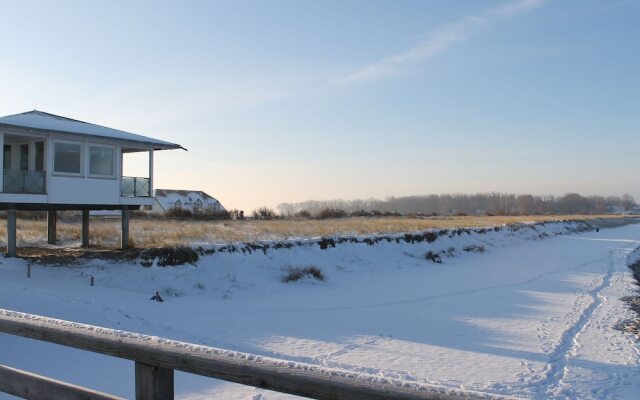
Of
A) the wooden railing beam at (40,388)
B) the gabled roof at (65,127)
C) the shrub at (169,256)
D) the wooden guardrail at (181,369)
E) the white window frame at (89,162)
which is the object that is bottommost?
the shrub at (169,256)

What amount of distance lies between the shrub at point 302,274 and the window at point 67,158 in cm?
930

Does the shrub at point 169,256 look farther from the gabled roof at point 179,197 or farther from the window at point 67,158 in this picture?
the gabled roof at point 179,197

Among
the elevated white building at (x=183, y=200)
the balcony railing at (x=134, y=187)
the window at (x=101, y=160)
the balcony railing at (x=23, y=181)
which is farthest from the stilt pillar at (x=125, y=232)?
the elevated white building at (x=183, y=200)

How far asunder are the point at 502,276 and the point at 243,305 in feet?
39.3

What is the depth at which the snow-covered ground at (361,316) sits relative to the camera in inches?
330

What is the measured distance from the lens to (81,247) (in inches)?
917

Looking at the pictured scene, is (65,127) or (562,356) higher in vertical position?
(65,127)

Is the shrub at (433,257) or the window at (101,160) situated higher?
the window at (101,160)

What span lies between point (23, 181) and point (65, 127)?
2.57 meters

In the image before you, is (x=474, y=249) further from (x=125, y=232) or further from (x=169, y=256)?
(x=125, y=232)

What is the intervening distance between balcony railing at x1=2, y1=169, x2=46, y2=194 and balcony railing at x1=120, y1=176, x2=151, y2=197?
11.0ft

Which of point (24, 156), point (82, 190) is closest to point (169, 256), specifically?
point (82, 190)

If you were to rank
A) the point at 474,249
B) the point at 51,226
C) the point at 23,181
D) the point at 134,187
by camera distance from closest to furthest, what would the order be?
the point at 23,181
the point at 134,187
the point at 51,226
the point at 474,249

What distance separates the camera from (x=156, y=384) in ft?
9.41
